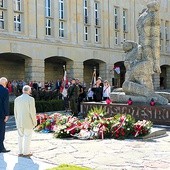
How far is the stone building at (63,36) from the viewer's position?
30.5 metres

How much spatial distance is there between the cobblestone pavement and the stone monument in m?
4.09

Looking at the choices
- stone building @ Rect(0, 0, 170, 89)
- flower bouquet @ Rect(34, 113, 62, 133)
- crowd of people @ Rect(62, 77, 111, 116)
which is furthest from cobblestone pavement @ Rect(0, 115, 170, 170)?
stone building @ Rect(0, 0, 170, 89)

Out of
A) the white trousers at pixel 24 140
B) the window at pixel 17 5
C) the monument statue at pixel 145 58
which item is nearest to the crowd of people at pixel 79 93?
the monument statue at pixel 145 58

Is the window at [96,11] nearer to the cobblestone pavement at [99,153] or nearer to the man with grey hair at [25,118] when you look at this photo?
the cobblestone pavement at [99,153]

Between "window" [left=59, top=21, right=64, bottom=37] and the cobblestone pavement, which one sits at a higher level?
"window" [left=59, top=21, right=64, bottom=37]

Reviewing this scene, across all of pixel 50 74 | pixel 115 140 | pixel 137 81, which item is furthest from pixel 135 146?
pixel 50 74

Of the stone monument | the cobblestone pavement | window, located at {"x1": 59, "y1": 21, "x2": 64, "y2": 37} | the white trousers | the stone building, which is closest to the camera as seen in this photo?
the cobblestone pavement

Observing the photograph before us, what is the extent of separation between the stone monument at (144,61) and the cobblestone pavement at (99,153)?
161 inches

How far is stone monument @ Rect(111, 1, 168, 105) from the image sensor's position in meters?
15.2

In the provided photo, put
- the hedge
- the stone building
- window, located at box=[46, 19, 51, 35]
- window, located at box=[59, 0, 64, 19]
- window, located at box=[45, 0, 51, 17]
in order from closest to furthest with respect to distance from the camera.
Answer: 1. the hedge
2. the stone building
3. window, located at box=[45, 0, 51, 17]
4. window, located at box=[46, 19, 51, 35]
5. window, located at box=[59, 0, 64, 19]

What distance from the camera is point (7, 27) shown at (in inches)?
1161

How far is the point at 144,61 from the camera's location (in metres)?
15.4

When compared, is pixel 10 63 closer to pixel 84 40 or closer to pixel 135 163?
pixel 84 40

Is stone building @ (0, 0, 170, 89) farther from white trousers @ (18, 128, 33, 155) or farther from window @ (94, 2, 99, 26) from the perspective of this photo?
white trousers @ (18, 128, 33, 155)
